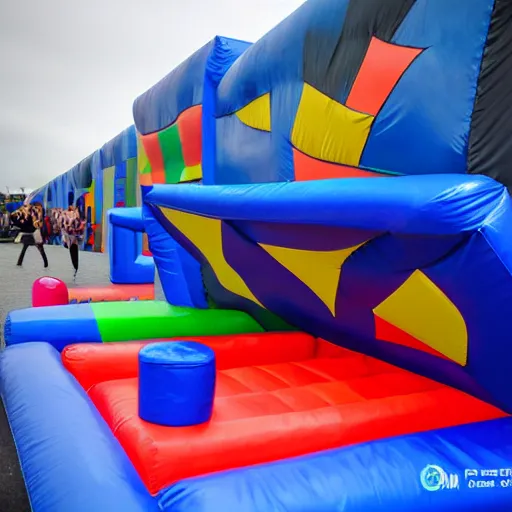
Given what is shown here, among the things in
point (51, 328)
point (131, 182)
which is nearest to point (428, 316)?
point (51, 328)

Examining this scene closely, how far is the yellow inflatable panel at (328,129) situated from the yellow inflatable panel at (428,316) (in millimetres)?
399

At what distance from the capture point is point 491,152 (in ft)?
4.06

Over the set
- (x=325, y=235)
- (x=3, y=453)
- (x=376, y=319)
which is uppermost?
(x=325, y=235)

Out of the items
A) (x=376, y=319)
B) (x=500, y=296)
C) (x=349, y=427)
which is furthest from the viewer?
(x=376, y=319)

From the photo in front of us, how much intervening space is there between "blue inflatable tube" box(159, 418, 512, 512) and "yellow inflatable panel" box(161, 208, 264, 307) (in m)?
1.00

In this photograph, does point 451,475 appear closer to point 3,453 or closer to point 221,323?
point 221,323

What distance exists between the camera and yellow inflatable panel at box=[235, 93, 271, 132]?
2105 mm

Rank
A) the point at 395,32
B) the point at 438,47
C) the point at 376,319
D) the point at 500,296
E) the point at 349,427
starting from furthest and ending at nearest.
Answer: the point at 376,319 → the point at 349,427 → the point at 395,32 → the point at 438,47 → the point at 500,296

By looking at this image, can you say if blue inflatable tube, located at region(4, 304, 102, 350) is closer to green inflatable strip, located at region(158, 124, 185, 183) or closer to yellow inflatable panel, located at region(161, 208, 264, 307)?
yellow inflatable panel, located at region(161, 208, 264, 307)

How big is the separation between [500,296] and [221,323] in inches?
63.3

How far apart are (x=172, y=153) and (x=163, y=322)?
1.14 meters

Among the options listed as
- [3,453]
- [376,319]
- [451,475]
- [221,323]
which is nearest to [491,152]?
[376,319]

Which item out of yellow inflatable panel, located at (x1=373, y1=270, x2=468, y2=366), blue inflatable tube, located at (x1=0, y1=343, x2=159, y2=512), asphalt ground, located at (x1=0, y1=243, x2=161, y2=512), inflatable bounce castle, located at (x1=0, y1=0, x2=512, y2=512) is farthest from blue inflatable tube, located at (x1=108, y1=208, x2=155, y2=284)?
yellow inflatable panel, located at (x1=373, y1=270, x2=468, y2=366)

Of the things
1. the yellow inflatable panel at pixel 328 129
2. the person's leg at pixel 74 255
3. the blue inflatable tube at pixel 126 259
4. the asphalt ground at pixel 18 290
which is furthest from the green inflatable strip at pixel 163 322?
the person's leg at pixel 74 255
